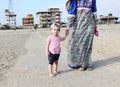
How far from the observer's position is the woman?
8.67 m

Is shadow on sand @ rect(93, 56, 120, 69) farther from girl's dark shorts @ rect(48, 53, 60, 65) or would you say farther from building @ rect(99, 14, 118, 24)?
building @ rect(99, 14, 118, 24)

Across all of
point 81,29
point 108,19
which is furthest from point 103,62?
point 108,19

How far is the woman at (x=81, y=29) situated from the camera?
8.67 meters

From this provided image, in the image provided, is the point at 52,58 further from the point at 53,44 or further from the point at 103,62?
the point at 103,62

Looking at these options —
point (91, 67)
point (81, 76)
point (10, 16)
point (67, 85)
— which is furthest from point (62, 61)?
point (10, 16)

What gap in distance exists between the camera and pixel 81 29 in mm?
8734

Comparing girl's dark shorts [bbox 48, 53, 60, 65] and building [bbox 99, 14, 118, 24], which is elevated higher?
girl's dark shorts [bbox 48, 53, 60, 65]

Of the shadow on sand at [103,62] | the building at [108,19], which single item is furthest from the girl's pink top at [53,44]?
the building at [108,19]

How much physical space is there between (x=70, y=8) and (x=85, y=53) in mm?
1110

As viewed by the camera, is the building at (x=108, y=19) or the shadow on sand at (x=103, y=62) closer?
the shadow on sand at (x=103, y=62)

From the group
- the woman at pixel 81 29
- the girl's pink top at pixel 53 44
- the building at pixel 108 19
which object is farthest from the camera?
the building at pixel 108 19

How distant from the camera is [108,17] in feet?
479

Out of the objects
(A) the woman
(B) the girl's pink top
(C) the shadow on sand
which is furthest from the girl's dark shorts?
(C) the shadow on sand

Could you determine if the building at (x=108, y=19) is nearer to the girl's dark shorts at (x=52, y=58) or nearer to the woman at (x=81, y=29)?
the woman at (x=81, y=29)
